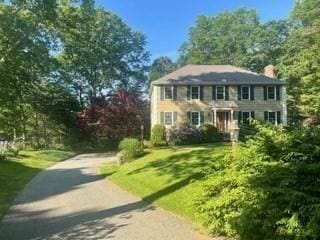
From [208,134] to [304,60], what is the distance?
9.75 metres

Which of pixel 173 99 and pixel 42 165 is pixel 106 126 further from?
pixel 42 165

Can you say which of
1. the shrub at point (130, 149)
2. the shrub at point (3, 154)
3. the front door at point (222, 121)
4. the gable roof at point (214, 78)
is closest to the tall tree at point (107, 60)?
the gable roof at point (214, 78)

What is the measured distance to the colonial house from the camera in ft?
148

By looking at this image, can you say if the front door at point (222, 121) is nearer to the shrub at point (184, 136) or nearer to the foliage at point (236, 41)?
the shrub at point (184, 136)

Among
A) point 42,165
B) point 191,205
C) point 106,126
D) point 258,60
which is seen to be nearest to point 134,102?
point 106,126

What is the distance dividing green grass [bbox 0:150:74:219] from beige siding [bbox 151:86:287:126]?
33.9ft

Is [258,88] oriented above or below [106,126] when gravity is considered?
above

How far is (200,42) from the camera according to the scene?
76.7 meters

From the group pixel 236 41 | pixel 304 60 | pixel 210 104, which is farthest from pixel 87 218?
pixel 236 41

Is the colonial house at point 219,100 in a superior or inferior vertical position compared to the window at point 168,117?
superior

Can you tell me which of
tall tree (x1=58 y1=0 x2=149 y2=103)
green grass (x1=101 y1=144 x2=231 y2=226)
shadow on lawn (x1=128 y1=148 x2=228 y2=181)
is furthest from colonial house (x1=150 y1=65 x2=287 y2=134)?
shadow on lawn (x1=128 y1=148 x2=228 y2=181)

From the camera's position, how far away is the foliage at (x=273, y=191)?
6980 mm

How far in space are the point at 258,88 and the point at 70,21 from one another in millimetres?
22146

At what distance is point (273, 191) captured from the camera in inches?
287
